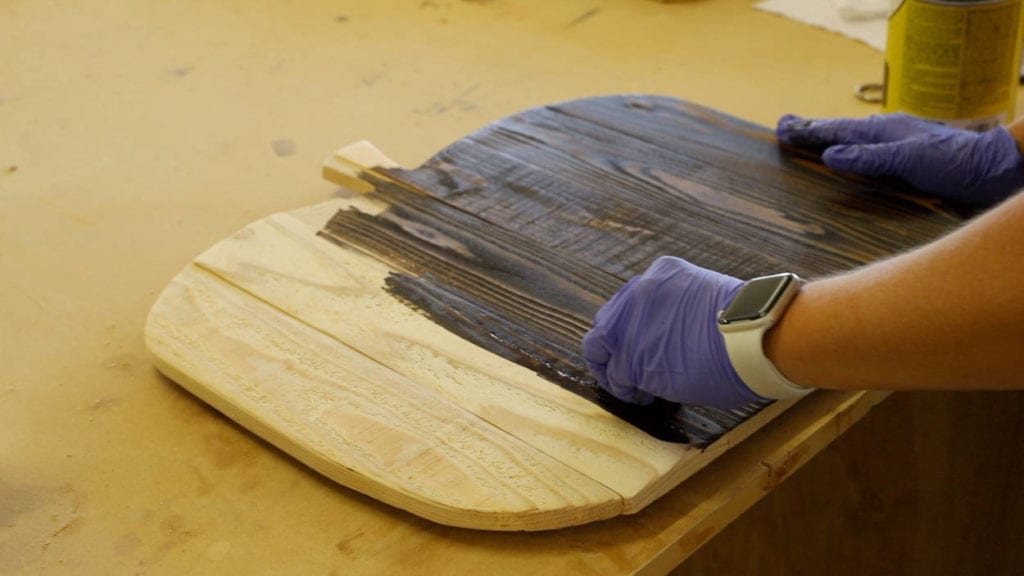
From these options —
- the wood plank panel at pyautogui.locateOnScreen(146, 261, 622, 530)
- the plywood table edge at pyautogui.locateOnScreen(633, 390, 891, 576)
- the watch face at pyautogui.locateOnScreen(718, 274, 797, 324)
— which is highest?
the watch face at pyautogui.locateOnScreen(718, 274, 797, 324)

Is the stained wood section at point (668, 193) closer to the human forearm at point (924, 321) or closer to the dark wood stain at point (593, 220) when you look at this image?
the dark wood stain at point (593, 220)

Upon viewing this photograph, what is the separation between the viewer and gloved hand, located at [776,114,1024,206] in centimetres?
112

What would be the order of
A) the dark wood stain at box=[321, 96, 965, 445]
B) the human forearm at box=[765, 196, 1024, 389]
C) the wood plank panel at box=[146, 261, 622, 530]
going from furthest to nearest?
the dark wood stain at box=[321, 96, 965, 445], the wood plank panel at box=[146, 261, 622, 530], the human forearm at box=[765, 196, 1024, 389]

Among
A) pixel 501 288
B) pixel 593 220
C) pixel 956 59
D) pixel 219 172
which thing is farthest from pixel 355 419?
pixel 956 59

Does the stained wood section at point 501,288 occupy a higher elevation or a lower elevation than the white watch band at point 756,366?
lower

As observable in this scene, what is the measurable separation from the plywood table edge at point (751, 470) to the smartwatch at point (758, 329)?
5 centimetres

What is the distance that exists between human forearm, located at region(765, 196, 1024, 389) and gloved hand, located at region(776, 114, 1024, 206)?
409mm

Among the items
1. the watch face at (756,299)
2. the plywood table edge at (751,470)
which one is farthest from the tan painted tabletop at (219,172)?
the watch face at (756,299)

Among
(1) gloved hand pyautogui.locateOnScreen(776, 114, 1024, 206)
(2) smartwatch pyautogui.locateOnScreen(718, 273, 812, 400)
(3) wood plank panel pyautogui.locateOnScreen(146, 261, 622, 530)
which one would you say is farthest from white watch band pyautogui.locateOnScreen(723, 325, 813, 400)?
(1) gloved hand pyautogui.locateOnScreen(776, 114, 1024, 206)

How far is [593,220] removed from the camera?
3.68 ft

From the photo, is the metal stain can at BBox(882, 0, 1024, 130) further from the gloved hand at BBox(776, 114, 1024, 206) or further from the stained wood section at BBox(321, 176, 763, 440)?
the stained wood section at BBox(321, 176, 763, 440)

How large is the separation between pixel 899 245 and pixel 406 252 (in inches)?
18.5

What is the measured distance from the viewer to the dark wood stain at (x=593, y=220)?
3.23ft

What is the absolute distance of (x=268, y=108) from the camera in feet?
4.88
